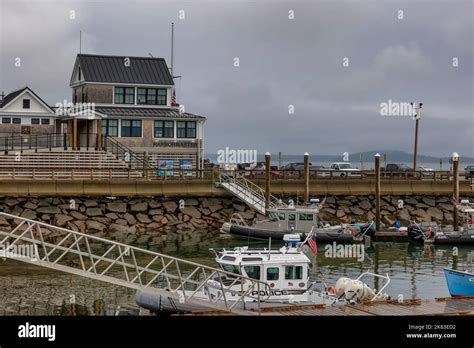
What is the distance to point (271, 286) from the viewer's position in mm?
30906

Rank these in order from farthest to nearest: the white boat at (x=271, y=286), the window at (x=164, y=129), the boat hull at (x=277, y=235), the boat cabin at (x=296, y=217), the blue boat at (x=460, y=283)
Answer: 1. the window at (x=164, y=129)
2. the boat cabin at (x=296, y=217)
3. the boat hull at (x=277, y=235)
4. the blue boat at (x=460, y=283)
5. the white boat at (x=271, y=286)

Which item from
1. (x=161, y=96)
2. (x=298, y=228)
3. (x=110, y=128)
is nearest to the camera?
(x=298, y=228)

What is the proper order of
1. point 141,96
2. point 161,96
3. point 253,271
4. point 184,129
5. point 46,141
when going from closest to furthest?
point 253,271 < point 46,141 < point 184,129 < point 141,96 < point 161,96

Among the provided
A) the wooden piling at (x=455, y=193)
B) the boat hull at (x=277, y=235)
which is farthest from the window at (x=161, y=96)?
the wooden piling at (x=455, y=193)

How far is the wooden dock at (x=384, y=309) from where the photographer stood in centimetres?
2770

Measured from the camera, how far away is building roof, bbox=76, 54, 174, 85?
258 feet

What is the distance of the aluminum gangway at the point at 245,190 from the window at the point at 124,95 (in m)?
15.5

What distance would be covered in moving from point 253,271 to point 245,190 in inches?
1309

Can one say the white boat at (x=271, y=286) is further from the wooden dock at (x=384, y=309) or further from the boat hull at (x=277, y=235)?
the boat hull at (x=277, y=235)

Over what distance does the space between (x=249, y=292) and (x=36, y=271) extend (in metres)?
16.8

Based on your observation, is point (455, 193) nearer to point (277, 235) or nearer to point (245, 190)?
point (277, 235)

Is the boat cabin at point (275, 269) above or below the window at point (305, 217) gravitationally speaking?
below

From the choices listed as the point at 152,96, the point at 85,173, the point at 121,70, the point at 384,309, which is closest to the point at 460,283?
the point at 384,309
